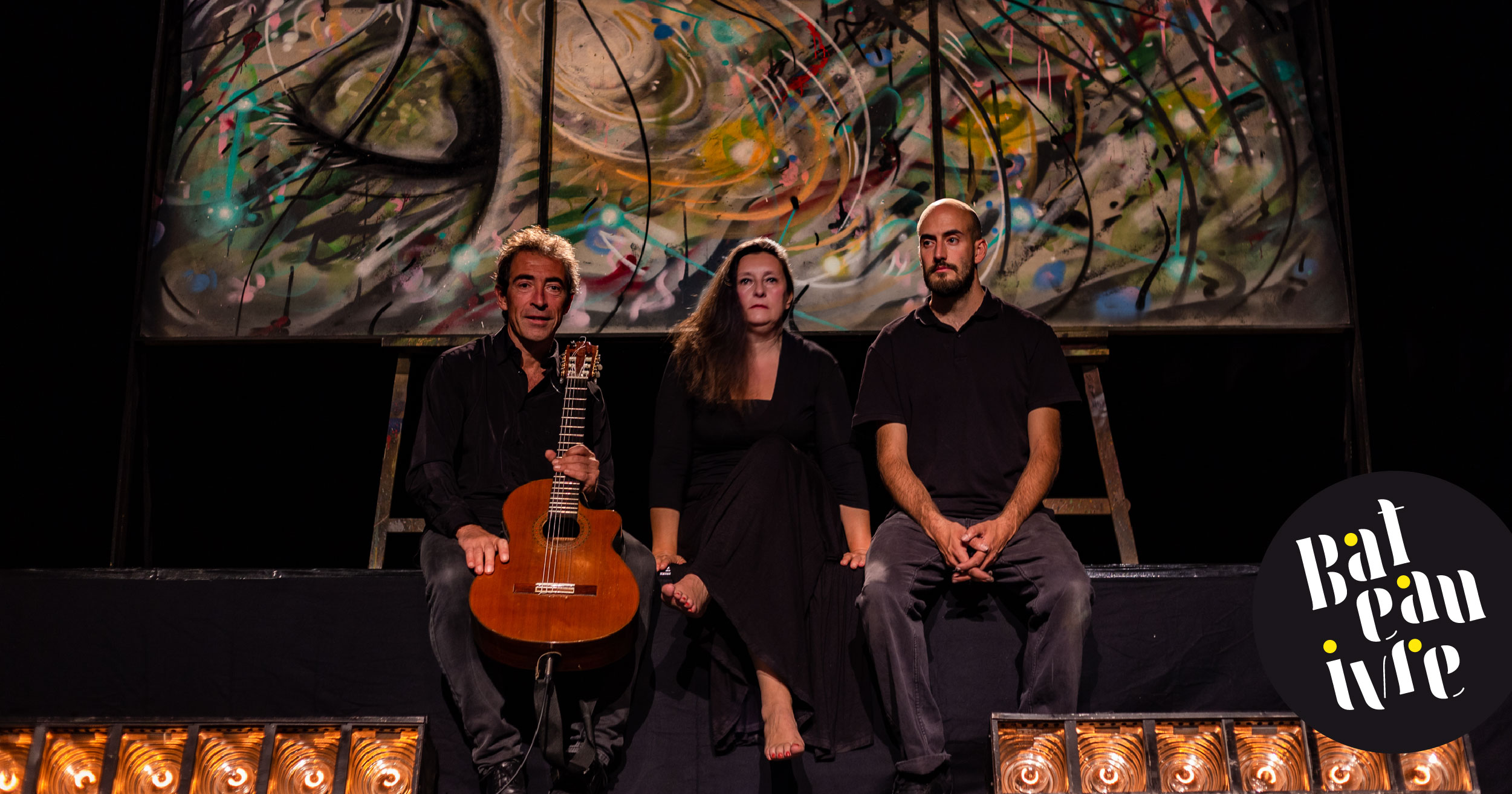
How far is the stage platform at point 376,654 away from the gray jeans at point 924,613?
14 cm

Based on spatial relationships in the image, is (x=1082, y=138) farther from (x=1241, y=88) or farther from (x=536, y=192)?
(x=536, y=192)

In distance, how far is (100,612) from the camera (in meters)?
2.72

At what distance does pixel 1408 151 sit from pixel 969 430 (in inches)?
77.7

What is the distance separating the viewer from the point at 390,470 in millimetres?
3381

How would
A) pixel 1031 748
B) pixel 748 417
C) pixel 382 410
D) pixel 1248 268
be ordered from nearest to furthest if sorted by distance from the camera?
pixel 1031 748 → pixel 748 417 → pixel 1248 268 → pixel 382 410

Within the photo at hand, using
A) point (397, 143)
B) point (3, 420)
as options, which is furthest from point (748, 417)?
point (3, 420)

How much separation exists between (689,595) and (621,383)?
4.93 feet

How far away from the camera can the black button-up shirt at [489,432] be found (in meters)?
2.73

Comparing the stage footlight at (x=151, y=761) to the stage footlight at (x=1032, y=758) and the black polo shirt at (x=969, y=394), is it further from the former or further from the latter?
the black polo shirt at (x=969, y=394)

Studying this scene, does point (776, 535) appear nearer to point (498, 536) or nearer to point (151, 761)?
point (498, 536)

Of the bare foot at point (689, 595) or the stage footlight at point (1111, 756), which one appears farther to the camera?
the bare foot at point (689, 595)

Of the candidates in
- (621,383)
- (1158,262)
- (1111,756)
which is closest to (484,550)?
(1111,756)

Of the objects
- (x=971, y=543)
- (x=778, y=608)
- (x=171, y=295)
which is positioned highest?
(x=171, y=295)

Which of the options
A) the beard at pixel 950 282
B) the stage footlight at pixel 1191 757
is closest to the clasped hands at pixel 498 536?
the beard at pixel 950 282
